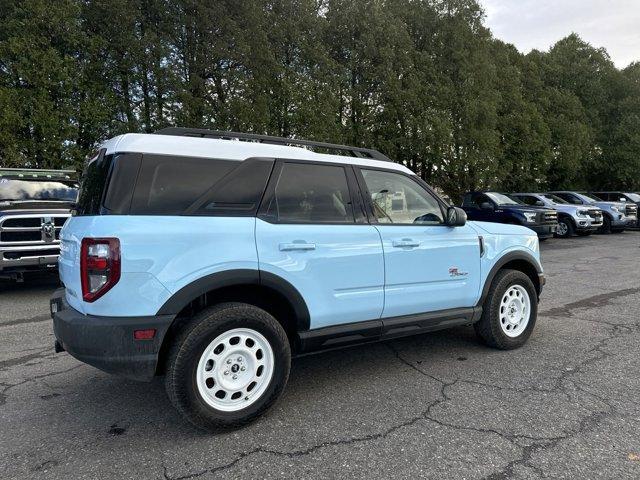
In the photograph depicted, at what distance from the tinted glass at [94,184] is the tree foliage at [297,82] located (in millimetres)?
9691

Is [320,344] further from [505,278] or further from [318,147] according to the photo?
[505,278]

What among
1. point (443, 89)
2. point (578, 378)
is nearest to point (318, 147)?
point (578, 378)

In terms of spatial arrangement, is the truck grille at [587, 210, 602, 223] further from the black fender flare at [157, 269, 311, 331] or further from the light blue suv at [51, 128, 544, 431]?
the black fender flare at [157, 269, 311, 331]

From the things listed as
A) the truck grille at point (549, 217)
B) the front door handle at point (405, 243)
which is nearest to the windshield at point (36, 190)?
the front door handle at point (405, 243)

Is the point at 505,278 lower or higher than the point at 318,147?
lower

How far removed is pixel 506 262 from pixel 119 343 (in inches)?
138

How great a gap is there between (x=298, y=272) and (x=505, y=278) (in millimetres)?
2305

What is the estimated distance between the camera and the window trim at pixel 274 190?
3320 millimetres

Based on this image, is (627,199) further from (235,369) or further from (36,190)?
(235,369)

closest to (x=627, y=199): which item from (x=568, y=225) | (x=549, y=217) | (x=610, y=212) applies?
(x=610, y=212)

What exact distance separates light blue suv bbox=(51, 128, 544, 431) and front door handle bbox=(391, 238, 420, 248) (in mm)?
17

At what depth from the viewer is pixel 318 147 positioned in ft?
13.3

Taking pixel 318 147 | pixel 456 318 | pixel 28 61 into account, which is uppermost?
pixel 28 61

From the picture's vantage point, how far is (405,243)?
12.6 ft
